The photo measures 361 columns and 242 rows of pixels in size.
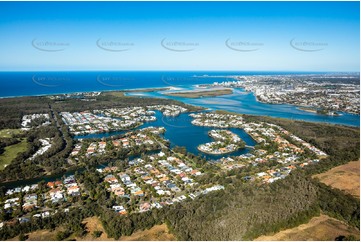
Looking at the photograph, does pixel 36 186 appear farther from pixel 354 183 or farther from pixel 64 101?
pixel 64 101

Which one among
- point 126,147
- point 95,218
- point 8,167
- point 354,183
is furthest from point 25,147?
point 354,183

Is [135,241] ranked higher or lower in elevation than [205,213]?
lower

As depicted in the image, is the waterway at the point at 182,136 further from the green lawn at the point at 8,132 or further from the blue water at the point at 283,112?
the blue water at the point at 283,112

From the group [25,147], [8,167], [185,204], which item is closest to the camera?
[185,204]

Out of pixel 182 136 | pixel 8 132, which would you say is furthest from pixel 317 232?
pixel 8 132

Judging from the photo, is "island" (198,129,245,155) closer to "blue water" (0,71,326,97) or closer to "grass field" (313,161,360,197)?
"grass field" (313,161,360,197)

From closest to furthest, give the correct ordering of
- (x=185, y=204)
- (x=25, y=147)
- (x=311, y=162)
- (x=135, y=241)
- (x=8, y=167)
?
1. (x=135, y=241)
2. (x=185, y=204)
3. (x=8, y=167)
4. (x=311, y=162)
5. (x=25, y=147)

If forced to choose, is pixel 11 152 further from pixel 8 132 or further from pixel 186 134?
pixel 186 134
